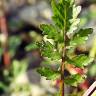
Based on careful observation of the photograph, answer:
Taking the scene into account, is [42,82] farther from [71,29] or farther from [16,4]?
[16,4]

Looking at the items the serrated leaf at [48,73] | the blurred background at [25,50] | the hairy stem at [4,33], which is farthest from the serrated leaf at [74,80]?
the hairy stem at [4,33]

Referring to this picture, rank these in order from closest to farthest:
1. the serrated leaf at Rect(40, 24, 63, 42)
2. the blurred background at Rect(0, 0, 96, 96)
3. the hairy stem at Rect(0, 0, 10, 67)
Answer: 1. the serrated leaf at Rect(40, 24, 63, 42)
2. the blurred background at Rect(0, 0, 96, 96)
3. the hairy stem at Rect(0, 0, 10, 67)

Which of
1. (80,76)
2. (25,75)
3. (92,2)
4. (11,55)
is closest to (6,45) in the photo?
(11,55)

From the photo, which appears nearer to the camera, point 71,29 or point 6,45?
point 71,29

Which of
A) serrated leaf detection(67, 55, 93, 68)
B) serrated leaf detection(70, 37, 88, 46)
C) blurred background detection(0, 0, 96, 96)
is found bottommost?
blurred background detection(0, 0, 96, 96)

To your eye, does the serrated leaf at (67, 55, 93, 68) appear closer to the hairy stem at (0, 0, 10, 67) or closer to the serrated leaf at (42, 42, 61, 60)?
the serrated leaf at (42, 42, 61, 60)

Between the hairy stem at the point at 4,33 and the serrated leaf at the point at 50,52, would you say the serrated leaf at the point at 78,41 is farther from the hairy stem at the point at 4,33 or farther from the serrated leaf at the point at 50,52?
the hairy stem at the point at 4,33

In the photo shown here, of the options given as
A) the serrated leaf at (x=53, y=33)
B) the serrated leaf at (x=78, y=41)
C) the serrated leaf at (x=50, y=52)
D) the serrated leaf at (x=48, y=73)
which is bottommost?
the serrated leaf at (x=48, y=73)

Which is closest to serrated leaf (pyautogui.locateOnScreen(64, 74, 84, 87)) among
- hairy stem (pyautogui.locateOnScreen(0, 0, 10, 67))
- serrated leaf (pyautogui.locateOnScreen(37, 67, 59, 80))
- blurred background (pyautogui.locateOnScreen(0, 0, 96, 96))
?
serrated leaf (pyautogui.locateOnScreen(37, 67, 59, 80))

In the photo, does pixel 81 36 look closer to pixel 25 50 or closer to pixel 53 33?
pixel 53 33
